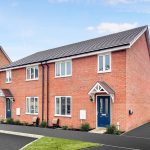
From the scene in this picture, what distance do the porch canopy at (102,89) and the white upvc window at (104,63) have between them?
3.39ft

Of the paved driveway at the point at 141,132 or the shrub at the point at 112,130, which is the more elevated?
the shrub at the point at 112,130

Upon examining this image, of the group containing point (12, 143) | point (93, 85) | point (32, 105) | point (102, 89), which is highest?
point (93, 85)

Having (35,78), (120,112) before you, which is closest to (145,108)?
(120,112)

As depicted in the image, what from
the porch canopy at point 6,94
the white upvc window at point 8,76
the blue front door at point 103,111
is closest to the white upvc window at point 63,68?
the blue front door at point 103,111

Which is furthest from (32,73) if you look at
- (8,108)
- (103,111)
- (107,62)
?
(103,111)

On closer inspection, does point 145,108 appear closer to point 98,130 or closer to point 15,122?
point 98,130

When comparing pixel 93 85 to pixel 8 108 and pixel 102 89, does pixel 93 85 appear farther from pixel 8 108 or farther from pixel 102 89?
pixel 8 108

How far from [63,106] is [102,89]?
17.6 ft

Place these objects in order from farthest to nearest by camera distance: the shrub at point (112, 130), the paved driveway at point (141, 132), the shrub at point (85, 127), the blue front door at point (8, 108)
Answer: the blue front door at point (8, 108), the shrub at point (85, 127), the shrub at point (112, 130), the paved driveway at point (141, 132)

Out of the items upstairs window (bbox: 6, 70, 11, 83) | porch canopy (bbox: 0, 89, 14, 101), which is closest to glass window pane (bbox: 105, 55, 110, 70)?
porch canopy (bbox: 0, 89, 14, 101)

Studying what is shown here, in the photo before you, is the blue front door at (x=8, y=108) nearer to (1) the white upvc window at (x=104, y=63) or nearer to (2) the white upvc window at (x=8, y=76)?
(2) the white upvc window at (x=8, y=76)

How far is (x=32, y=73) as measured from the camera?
2966cm

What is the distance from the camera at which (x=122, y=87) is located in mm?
21094

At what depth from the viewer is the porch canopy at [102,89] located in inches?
834
